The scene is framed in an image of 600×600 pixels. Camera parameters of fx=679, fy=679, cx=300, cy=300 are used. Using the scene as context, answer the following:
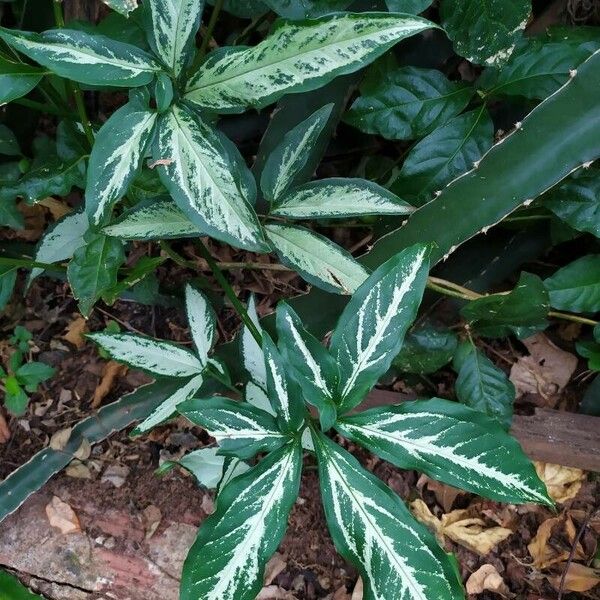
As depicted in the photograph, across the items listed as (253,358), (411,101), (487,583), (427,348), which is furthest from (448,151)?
(487,583)

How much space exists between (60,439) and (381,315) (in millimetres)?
757

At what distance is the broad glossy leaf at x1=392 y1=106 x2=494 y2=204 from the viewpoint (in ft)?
3.22

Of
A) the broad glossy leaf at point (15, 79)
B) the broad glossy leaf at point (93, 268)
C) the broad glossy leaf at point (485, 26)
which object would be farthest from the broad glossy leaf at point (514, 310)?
the broad glossy leaf at point (15, 79)

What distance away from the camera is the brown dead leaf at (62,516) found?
1.24m

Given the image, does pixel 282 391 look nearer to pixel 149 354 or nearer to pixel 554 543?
pixel 149 354

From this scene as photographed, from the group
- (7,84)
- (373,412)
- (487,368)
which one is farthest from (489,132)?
(7,84)

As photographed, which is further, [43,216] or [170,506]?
[43,216]

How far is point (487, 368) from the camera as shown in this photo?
43.3 inches

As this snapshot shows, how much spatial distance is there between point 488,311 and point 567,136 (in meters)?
0.31

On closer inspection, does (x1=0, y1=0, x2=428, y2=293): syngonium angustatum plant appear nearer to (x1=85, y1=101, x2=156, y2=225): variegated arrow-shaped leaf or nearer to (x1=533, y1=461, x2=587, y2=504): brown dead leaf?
(x1=85, y1=101, x2=156, y2=225): variegated arrow-shaped leaf

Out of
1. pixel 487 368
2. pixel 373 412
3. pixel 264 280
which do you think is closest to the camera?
pixel 373 412

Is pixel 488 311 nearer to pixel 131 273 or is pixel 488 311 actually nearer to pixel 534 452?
pixel 534 452

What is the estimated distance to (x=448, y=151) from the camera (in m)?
0.99

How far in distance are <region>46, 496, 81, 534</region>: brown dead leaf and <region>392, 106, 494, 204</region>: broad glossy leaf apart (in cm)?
85
